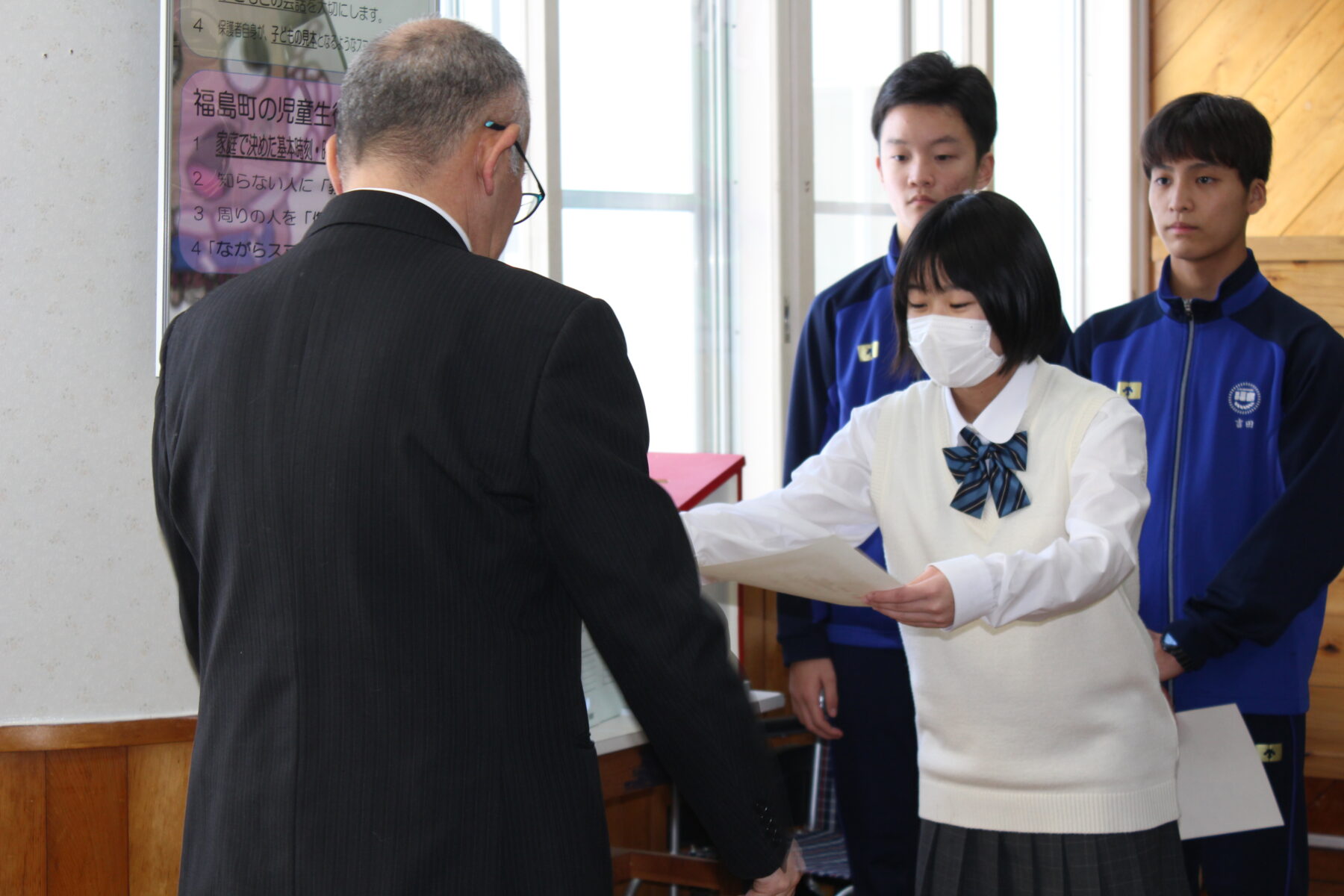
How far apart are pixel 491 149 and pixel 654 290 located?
2.08 metres

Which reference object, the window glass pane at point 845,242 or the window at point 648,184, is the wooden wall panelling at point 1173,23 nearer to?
the window glass pane at point 845,242

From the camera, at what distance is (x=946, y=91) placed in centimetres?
230

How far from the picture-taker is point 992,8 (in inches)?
176

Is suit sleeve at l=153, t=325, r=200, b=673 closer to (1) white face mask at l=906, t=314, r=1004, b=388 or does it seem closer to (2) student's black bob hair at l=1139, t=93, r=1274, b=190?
(1) white face mask at l=906, t=314, r=1004, b=388

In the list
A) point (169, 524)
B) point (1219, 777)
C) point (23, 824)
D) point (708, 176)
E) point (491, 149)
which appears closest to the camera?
point (491, 149)

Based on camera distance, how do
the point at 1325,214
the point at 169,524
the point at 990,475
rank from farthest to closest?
the point at 1325,214 → the point at 990,475 → the point at 169,524

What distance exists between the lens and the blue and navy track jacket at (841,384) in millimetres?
2139

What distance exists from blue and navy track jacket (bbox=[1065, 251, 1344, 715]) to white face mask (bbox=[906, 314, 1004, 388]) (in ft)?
2.24

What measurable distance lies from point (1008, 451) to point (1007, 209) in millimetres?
330

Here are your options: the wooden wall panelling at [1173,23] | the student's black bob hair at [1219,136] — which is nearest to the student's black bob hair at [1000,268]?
the student's black bob hair at [1219,136]

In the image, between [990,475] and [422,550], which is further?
[990,475]

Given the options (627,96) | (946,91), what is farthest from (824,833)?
(627,96)

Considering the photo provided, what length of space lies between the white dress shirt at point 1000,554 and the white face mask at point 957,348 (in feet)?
0.16

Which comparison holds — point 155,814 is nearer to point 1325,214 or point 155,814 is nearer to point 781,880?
point 781,880
